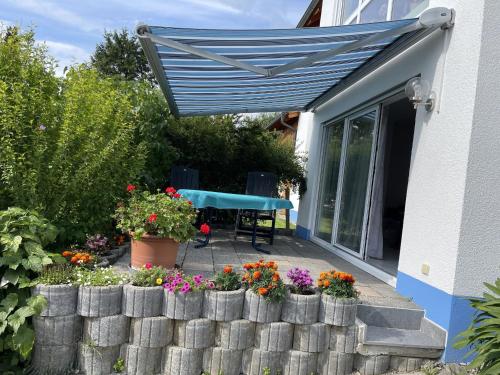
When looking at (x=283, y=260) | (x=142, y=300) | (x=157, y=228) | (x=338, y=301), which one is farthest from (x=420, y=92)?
(x=142, y=300)

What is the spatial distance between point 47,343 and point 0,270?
2.81ft

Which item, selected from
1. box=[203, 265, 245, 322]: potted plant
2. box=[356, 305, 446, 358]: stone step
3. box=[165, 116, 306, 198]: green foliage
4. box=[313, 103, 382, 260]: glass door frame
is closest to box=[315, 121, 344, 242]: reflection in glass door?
box=[313, 103, 382, 260]: glass door frame

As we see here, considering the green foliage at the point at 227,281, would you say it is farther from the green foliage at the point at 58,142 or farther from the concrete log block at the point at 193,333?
the green foliage at the point at 58,142

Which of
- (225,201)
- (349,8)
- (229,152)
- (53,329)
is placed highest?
(349,8)

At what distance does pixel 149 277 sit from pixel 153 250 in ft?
2.78

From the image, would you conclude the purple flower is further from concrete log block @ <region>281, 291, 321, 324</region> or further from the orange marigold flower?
concrete log block @ <region>281, 291, 321, 324</region>

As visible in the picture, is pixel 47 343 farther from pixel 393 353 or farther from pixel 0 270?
pixel 393 353

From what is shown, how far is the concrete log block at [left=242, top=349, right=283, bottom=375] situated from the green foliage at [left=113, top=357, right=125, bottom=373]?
1.11 m

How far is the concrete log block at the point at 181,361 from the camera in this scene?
399 cm

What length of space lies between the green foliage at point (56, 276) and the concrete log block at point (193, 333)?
109 centimetres

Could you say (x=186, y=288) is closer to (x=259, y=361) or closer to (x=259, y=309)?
(x=259, y=309)

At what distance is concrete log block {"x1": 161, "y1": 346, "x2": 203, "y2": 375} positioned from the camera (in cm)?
399

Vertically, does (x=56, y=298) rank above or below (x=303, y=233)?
below

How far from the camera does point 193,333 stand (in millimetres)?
3996
